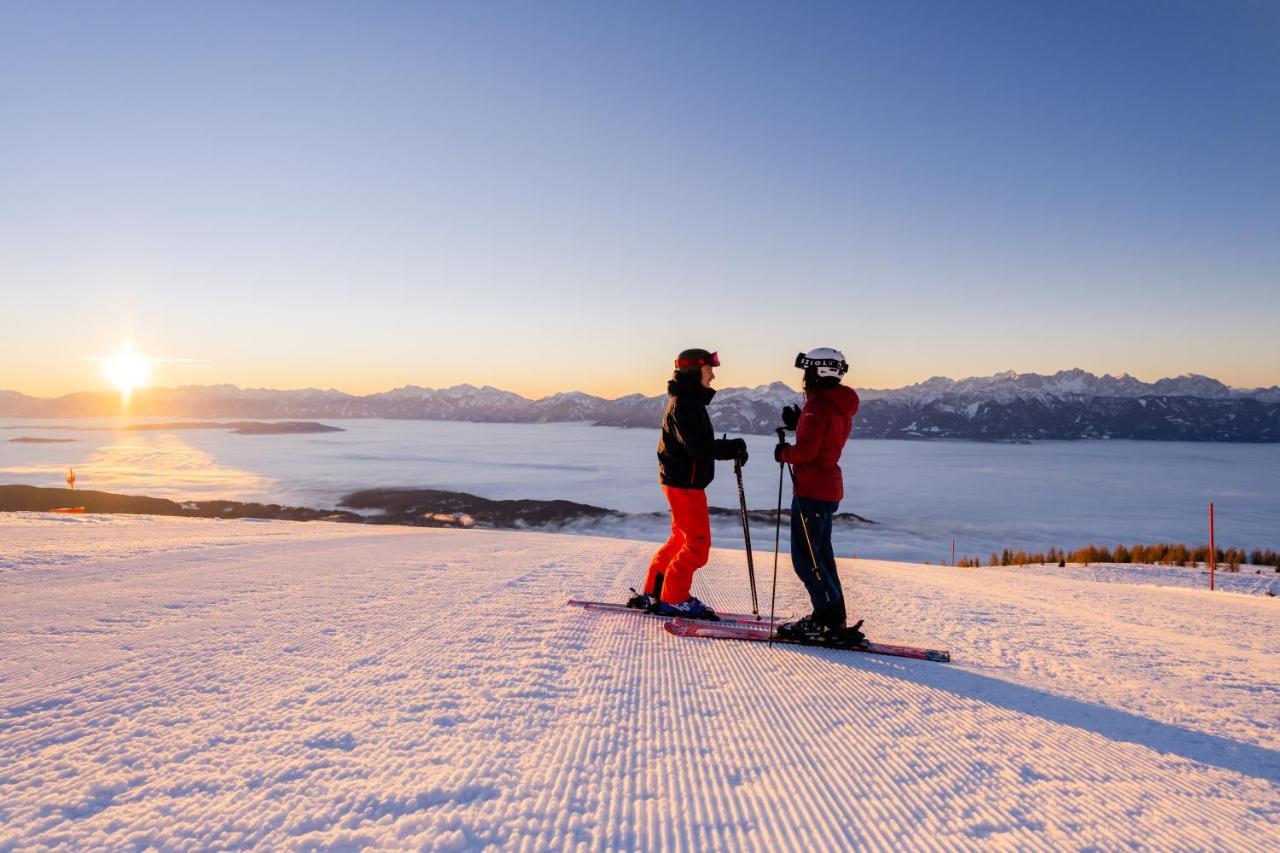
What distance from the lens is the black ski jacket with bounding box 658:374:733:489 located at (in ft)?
15.0

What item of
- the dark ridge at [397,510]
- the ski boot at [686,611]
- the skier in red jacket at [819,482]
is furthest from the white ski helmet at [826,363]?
the dark ridge at [397,510]

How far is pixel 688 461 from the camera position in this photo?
4.70m

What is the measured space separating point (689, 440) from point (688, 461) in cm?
21

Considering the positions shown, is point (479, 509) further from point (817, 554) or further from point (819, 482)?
point (819, 482)

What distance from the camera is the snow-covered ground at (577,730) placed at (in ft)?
6.53

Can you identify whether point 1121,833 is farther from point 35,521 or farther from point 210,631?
point 35,521

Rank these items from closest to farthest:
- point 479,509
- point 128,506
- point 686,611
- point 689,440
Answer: point 689,440
point 686,611
point 128,506
point 479,509

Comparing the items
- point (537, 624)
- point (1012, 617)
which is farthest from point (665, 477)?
point (1012, 617)

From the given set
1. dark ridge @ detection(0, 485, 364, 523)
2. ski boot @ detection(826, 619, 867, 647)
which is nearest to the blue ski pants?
ski boot @ detection(826, 619, 867, 647)

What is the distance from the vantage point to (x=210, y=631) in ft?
12.6

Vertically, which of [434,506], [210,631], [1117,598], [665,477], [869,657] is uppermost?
[665,477]

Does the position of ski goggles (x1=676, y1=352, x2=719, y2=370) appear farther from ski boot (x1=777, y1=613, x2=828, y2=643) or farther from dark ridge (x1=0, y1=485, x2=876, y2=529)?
dark ridge (x1=0, y1=485, x2=876, y2=529)

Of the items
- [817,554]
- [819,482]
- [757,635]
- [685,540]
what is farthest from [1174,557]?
[685,540]

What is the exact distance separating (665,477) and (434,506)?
157ft
